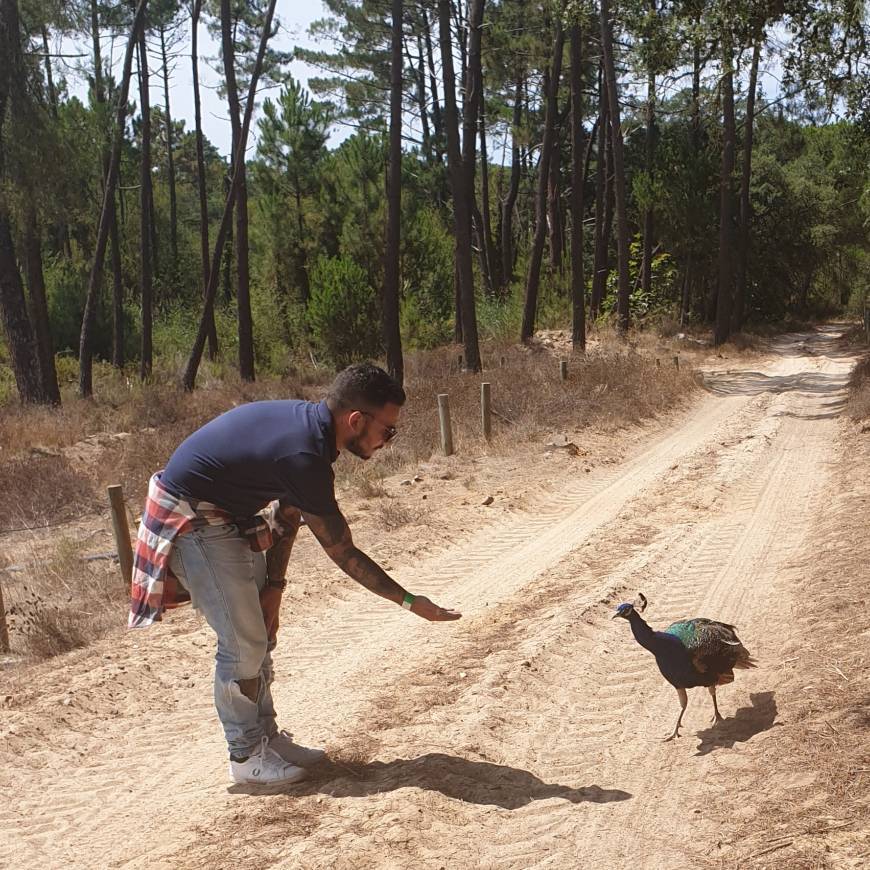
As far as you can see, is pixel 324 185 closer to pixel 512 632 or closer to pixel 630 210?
pixel 630 210

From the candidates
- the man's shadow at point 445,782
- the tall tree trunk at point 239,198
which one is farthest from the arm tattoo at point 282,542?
the tall tree trunk at point 239,198

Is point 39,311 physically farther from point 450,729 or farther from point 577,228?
point 450,729

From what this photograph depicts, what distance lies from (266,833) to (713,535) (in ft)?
19.6

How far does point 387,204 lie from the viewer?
1125 inches

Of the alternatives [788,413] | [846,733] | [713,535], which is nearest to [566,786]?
[846,733]

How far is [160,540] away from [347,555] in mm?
855

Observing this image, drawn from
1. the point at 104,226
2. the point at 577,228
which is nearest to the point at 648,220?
the point at 577,228

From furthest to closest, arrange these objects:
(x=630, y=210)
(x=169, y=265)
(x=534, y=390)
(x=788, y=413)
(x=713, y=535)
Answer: (x=169, y=265)
(x=630, y=210)
(x=534, y=390)
(x=788, y=413)
(x=713, y=535)

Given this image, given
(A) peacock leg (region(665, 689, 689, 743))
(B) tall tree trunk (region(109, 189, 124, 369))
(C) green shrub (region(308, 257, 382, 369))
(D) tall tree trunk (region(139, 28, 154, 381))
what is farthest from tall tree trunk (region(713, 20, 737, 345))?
(A) peacock leg (region(665, 689, 689, 743))

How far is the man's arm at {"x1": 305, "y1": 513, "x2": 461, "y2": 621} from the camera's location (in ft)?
13.6

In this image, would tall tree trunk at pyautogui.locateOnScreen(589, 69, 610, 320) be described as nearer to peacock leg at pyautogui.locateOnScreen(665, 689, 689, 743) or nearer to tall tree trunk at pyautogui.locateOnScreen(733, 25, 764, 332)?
tall tree trunk at pyautogui.locateOnScreen(733, 25, 764, 332)

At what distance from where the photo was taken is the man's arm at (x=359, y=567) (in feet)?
13.6

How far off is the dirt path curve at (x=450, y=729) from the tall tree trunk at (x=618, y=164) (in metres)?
20.3

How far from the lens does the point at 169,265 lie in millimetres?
44219
